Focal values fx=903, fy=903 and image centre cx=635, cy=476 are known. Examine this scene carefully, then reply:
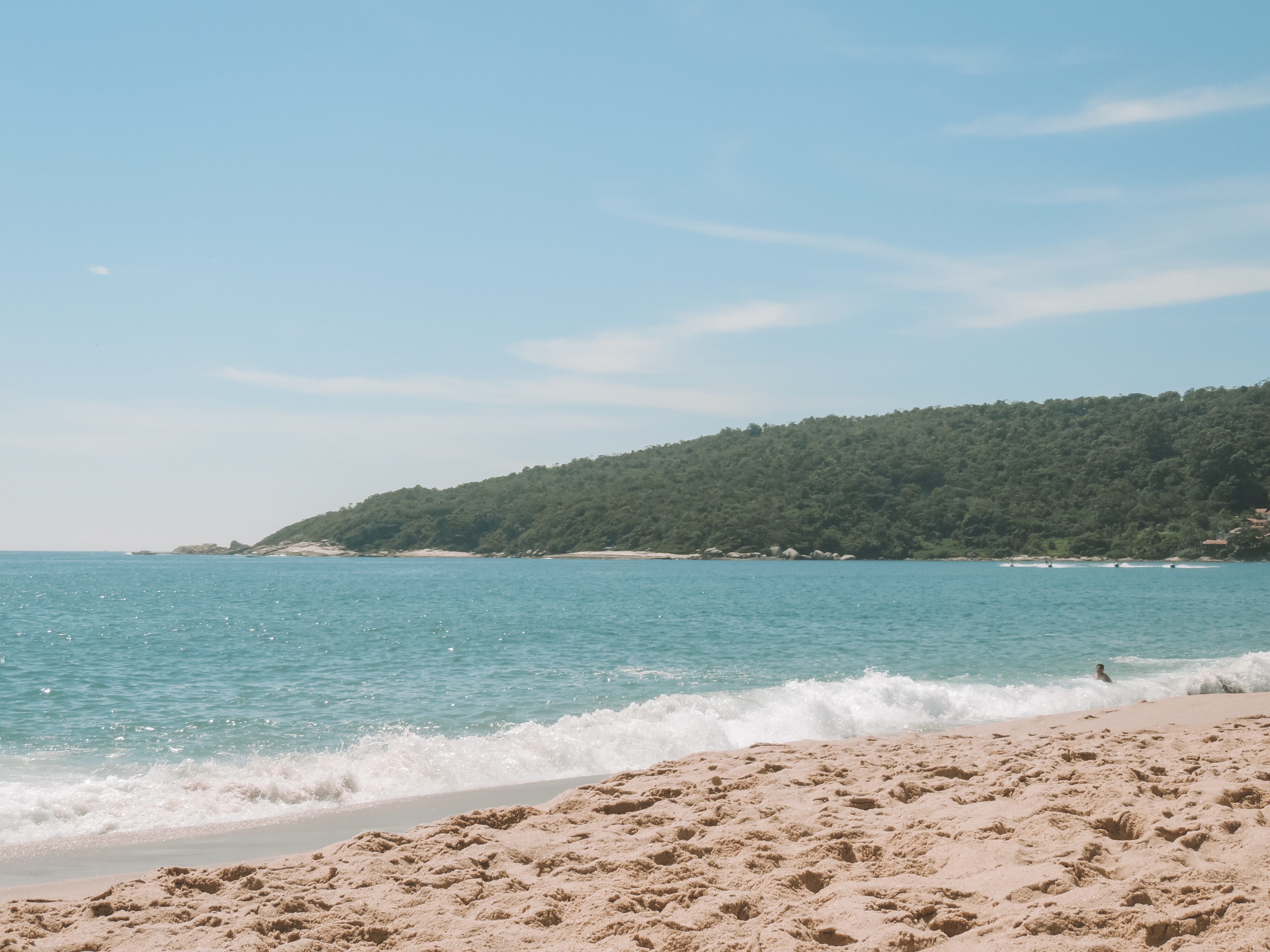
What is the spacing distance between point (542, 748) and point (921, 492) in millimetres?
121892

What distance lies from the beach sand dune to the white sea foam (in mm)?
3492

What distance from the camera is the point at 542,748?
→ 12391 millimetres

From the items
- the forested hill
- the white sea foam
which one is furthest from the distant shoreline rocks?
the white sea foam

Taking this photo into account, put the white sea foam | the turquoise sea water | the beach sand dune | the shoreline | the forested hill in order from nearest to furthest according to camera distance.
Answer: the beach sand dune < the shoreline < the white sea foam < the turquoise sea water < the forested hill

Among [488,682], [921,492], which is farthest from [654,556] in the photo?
[488,682]

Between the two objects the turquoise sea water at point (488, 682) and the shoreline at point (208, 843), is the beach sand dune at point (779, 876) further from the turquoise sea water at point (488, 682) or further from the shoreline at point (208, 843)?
the turquoise sea water at point (488, 682)

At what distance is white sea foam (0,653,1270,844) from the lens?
9.39 m

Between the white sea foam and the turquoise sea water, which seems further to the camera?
the turquoise sea water

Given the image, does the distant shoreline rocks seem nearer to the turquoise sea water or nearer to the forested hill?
the forested hill

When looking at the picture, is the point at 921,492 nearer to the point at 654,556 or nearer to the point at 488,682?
the point at 654,556

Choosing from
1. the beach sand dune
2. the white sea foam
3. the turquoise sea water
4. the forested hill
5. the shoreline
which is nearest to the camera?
the beach sand dune

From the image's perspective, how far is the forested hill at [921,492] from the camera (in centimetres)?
10950

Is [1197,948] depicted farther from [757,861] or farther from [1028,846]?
[757,861]

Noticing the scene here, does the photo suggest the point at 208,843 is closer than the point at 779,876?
No
